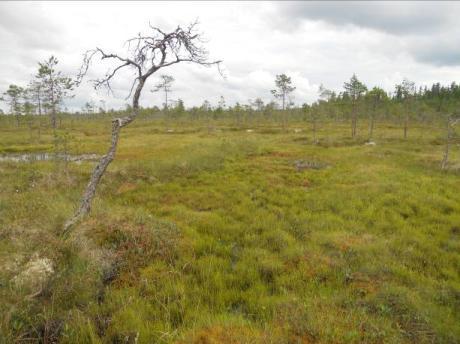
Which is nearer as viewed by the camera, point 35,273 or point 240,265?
point 35,273

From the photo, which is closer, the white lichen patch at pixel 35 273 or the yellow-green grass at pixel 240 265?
the yellow-green grass at pixel 240 265

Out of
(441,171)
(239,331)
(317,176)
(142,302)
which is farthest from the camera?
(441,171)

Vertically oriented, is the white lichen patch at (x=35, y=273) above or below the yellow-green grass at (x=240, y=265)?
above

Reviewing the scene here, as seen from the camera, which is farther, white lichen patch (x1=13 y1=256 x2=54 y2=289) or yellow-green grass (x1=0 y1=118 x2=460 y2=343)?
white lichen patch (x1=13 y1=256 x2=54 y2=289)

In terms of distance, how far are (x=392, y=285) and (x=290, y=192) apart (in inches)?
338

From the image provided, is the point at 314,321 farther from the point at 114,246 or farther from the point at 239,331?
the point at 114,246

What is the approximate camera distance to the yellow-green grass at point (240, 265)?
4.92 metres

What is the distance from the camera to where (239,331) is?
4.65 meters

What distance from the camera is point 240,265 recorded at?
24.5ft

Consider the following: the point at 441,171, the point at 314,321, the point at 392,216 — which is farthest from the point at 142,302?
the point at 441,171

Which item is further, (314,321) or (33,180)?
(33,180)

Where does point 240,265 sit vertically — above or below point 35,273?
below

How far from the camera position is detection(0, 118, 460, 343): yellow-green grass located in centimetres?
492

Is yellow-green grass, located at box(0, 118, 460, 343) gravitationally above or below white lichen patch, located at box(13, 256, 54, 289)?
below
